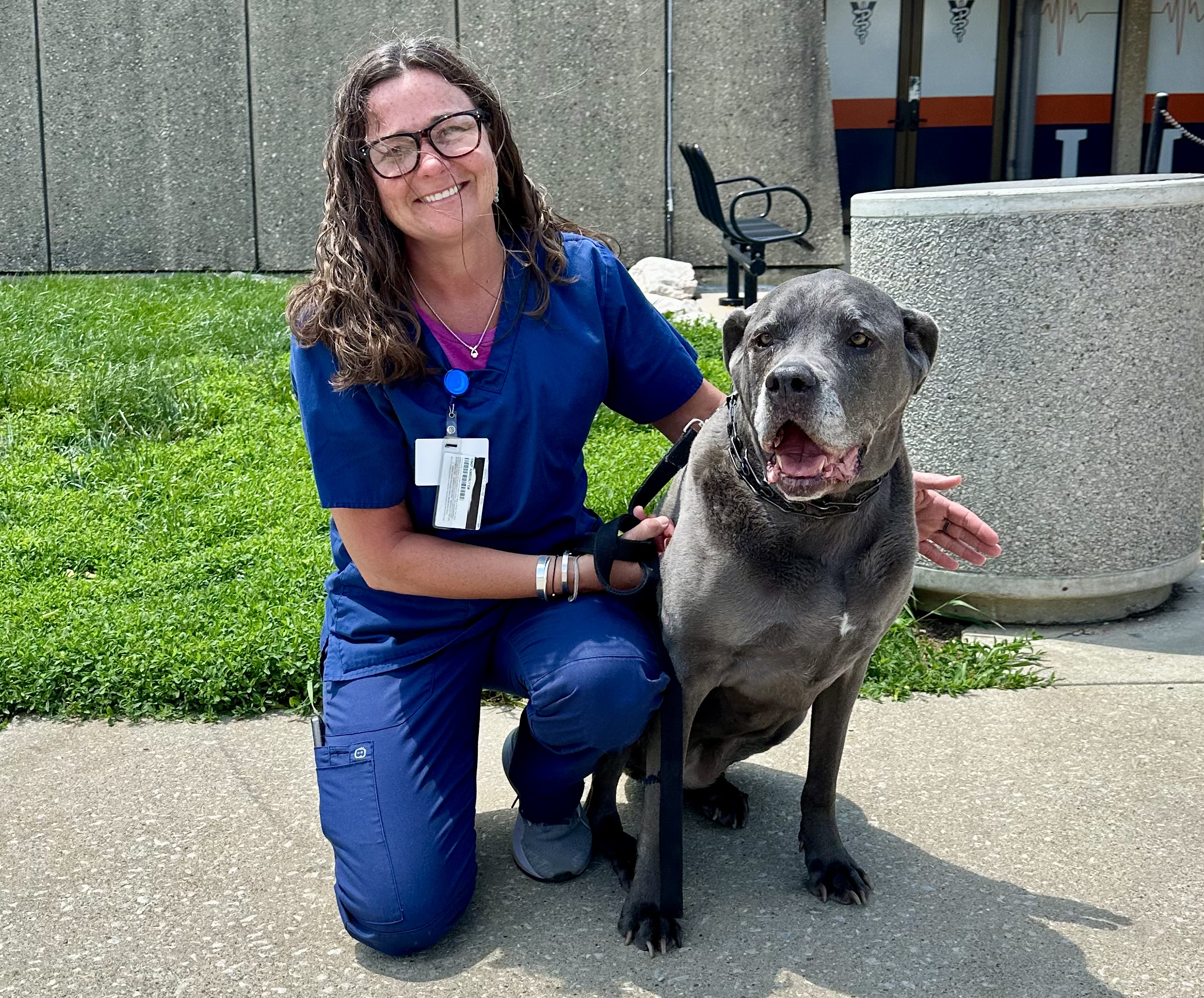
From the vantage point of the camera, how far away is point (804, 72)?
871cm

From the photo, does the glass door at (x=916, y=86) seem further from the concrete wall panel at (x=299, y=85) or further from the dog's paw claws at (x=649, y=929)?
the dog's paw claws at (x=649, y=929)

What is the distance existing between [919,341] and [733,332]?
0.35 m

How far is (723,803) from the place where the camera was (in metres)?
2.90

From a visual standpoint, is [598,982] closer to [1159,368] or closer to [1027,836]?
[1027,836]

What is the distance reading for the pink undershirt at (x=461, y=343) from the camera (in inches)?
104

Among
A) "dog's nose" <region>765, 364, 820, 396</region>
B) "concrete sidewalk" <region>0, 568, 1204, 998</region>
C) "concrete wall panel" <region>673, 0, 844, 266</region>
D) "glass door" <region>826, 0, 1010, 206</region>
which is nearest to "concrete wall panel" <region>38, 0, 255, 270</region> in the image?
"concrete wall panel" <region>673, 0, 844, 266</region>

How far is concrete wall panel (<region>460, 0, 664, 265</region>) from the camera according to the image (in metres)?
8.70

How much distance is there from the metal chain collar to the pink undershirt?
1.83ft

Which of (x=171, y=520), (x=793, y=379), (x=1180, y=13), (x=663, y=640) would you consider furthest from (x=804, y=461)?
(x=1180, y=13)

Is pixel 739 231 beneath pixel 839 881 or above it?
above

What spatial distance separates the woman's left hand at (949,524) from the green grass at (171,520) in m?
0.73

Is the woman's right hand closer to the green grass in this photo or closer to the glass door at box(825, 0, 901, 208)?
the green grass

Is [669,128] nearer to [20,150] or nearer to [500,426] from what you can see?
[20,150]

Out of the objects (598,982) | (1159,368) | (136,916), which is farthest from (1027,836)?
(136,916)
